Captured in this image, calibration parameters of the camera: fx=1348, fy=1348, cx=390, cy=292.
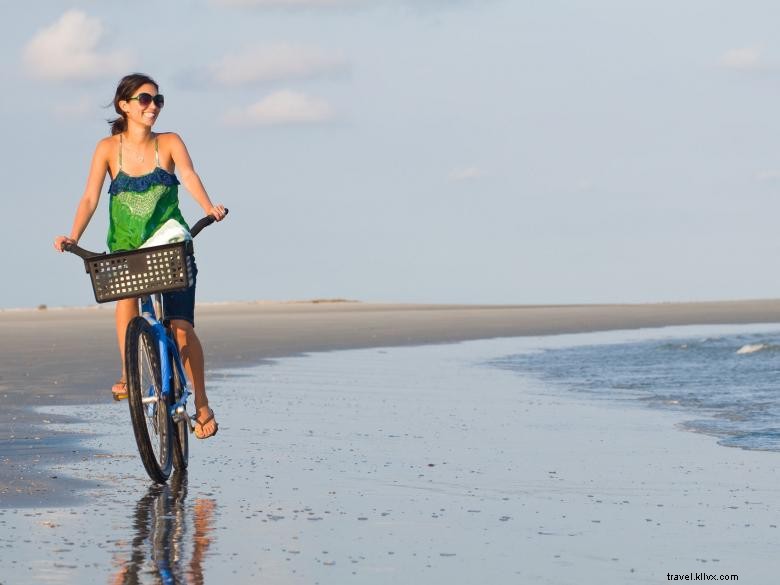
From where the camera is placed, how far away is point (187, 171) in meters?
7.16

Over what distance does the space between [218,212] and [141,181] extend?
1.50ft

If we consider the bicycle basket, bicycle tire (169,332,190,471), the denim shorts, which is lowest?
bicycle tire (169,332,190,471)

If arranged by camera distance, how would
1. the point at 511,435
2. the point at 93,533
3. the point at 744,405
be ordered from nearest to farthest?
the point at 93,533, the point at 511,435, the point at 744,405

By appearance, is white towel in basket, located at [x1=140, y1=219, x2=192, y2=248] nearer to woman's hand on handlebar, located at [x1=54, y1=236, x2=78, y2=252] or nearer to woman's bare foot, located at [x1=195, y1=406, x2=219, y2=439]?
woman's hand on handlebar, located at [x1=54, y1=236, x2=78, y2=252]

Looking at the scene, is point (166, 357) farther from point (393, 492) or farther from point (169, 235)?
point (393, 492)

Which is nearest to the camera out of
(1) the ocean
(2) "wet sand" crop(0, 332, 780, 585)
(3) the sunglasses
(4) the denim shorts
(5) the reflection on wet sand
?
(5) the reflection on wet sand

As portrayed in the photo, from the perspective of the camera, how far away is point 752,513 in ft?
19.3

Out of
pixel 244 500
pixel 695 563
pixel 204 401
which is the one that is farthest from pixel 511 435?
pixel 695 563

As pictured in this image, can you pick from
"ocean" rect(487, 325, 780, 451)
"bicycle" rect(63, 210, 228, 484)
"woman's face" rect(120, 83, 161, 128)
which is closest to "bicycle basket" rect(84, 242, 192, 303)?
"bicycle" rect(63, 210, 228, 484)

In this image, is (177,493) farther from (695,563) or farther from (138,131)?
(695,563)

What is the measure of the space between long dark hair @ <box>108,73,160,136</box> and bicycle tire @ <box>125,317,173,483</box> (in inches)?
41.7

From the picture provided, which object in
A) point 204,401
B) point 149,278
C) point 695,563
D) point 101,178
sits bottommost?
point 695,563

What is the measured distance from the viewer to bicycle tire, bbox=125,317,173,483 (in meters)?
6.69

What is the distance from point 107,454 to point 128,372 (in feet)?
4.64
